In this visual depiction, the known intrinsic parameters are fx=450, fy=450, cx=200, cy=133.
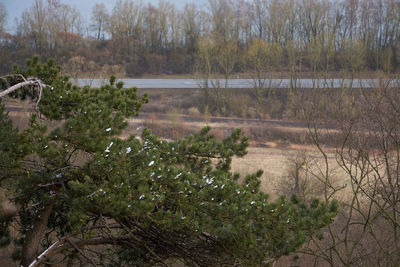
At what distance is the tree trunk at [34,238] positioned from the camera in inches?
269

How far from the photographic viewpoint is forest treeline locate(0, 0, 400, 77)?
31.4 meters

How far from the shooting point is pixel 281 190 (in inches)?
751

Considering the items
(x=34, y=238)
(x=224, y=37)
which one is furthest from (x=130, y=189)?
(x=224, y=37)

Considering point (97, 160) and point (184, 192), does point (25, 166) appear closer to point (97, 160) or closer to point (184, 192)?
point (97, 160)


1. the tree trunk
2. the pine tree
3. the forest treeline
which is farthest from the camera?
the forest treeline

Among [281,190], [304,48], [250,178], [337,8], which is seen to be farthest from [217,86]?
[250,178]

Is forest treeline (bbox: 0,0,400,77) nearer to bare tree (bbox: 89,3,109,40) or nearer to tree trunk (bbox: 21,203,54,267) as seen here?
bare tree (bbox: 89,3,109,40)

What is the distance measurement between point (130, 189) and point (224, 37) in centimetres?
3496

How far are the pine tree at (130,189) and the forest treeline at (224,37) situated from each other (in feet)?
73.5

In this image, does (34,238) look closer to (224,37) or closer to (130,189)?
(130,189)

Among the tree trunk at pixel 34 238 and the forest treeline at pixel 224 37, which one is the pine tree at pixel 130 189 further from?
the forest treeline at pixel 224 37

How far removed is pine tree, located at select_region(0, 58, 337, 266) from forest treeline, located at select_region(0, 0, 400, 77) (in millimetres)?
22390

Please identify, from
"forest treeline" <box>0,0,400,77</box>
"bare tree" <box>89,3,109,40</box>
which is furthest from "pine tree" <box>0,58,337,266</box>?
"bare tree" <box>89,3,109,40</box>

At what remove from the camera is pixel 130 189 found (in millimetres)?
5824
